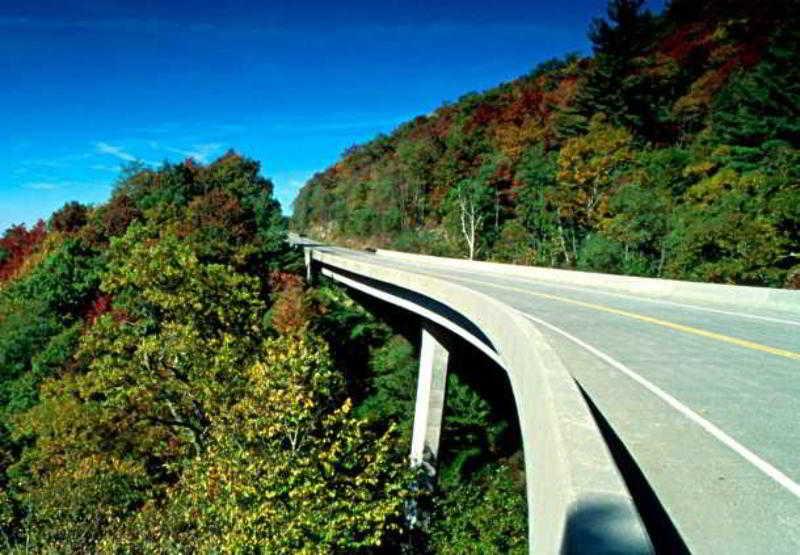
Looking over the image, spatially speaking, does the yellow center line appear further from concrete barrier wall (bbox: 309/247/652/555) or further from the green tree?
the green tree

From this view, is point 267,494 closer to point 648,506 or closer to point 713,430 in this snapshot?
point 713,430

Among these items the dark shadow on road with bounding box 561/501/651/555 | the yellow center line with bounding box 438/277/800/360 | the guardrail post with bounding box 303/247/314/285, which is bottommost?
the guardrail post with bounding box 303/247/314/285

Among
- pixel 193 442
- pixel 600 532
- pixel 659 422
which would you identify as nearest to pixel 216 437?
pixel 193 442

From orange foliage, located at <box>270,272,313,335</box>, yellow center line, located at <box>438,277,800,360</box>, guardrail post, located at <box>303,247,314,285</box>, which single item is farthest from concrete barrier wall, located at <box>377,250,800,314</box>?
guardrail post, located at <box>303,247,314,285</box>

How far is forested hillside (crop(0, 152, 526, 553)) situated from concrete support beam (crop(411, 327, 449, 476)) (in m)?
1.04

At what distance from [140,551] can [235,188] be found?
4047cm

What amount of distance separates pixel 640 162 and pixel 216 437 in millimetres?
30297

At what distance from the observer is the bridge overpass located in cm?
292

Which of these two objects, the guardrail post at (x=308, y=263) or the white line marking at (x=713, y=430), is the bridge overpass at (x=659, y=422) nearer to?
the white line marking at (x=713, y=430)

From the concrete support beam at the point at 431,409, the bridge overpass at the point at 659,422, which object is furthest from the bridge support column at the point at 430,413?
the bridge overpass at the point at 659,422

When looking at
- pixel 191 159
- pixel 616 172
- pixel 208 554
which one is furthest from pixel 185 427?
pixel 191 159

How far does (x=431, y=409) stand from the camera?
734 inches

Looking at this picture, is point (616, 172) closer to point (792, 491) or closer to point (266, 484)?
point (266, 484)

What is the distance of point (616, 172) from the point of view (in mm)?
33062
